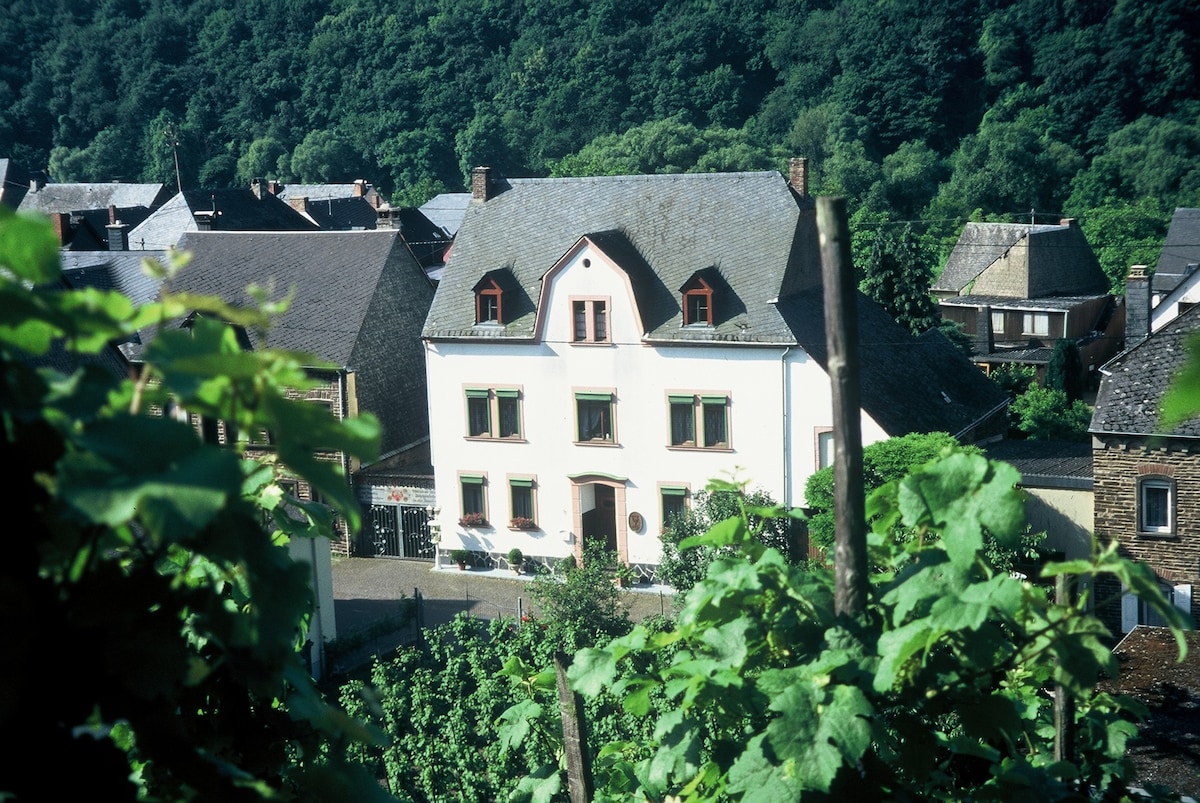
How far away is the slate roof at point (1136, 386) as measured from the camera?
2089 cm

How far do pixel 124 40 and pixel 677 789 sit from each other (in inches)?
4917

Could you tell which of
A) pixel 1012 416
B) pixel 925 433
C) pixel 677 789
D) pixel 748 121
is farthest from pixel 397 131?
pixel 677 789

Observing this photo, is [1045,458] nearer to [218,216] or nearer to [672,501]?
[672,501]

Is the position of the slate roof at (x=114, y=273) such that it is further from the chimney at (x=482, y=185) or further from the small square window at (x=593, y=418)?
the small square window at (x=593, y=418)

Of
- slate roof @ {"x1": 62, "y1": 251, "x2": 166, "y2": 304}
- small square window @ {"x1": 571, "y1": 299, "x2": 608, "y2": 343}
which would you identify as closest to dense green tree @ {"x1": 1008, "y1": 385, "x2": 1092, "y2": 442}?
small square window @ {"x1": 571, "y1": 299, "x2": 608, "y2": 343}

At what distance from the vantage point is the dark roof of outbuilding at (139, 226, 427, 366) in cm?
3034

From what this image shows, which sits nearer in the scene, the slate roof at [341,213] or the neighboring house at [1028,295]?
the neighboring house at [1028,295]

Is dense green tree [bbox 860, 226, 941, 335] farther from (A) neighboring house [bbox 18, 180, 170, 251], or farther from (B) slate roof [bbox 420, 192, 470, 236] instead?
(A) neighboring house [bbox 18, 180, 170, 251]

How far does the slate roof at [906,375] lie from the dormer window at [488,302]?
20.3 feet

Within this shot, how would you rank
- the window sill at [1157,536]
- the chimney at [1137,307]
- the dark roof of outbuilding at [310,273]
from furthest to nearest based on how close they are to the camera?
the chimney at [1137,307] → the dark roof of outbuilding at [310,273] → the window sill at [1157,536]

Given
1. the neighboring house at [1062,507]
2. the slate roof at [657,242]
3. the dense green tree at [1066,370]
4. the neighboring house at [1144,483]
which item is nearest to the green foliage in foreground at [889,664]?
the neighboring house at [1144,483]

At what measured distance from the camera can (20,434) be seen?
1.94 m

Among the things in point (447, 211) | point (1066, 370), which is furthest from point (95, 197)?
point (1066, 370)

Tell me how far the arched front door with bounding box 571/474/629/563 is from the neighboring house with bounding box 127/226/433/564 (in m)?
3.86
